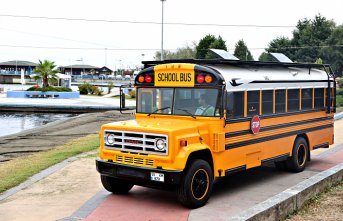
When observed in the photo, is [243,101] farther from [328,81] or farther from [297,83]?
[328,81]

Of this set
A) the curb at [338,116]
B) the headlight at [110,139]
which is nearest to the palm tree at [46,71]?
the curb at [338,116]

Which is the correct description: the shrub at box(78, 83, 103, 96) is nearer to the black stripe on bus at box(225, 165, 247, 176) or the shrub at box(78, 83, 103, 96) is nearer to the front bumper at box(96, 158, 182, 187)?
the black stripe on bus at box(225, 165, 247, 176)

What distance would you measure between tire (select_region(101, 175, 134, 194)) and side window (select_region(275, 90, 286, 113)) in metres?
3.63

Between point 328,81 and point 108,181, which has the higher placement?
point 328,81

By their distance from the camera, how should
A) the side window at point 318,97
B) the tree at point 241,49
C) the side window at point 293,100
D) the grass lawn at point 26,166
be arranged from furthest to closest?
the tree at point 241,49 < the side window at point 318,97 < the side window at point 293,100 < the grass lawn at point 26,166

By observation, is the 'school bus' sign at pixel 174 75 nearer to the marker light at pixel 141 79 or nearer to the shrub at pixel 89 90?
the marker light at pixel 141 79

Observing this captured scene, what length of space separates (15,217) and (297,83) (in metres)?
6.79

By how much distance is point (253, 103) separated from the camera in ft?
30.6

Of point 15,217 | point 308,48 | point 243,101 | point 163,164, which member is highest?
point 308,48

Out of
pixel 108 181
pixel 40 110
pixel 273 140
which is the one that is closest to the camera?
pixel 108 181

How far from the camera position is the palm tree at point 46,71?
166 ft

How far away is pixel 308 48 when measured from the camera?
8019 centimetres

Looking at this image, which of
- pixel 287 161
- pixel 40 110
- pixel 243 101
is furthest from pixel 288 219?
pixel 40 110

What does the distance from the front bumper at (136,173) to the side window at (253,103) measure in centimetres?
245
